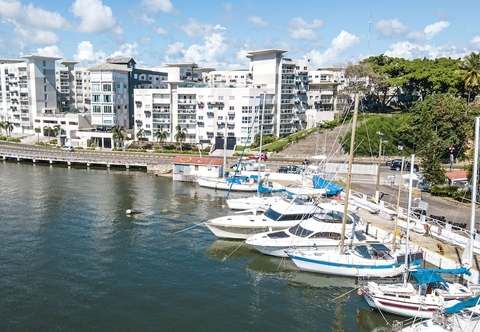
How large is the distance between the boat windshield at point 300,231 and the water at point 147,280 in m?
2.91

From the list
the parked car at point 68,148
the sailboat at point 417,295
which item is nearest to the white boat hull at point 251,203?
the sailboat at point 417,295

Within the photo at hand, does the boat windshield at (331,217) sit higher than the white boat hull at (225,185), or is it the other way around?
the boat windshield at (331,217)

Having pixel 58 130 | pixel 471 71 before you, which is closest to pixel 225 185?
pixel 471 71

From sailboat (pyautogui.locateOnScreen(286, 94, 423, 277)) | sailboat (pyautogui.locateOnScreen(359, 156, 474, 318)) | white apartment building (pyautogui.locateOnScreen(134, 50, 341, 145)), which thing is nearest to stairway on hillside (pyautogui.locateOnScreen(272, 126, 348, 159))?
white apartment building (pyautogui.locateOnScreen(134, 50, 341, 145))

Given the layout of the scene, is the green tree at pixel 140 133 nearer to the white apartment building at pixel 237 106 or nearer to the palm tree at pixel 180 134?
the white apartment building at pixel 237 106

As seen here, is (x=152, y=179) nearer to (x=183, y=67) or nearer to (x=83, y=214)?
(x=83, y=214)

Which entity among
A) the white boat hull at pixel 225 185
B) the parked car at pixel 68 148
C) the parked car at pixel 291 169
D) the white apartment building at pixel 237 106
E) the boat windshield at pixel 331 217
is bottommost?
the white boat hull at pixel 225 185

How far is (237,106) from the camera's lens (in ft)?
327

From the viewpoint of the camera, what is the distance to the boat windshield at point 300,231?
39.1 meters

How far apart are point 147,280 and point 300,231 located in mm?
14651

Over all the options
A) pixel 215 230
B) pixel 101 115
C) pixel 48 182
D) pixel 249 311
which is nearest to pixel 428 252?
pixel 249 311

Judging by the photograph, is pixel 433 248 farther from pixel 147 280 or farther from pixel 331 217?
pixel 147 280

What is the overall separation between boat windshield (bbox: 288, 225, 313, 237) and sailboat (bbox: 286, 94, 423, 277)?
2119 millimetres

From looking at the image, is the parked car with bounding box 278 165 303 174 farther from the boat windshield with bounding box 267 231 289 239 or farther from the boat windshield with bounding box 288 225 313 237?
the boat windshield with bounding box 267 231 289 239
